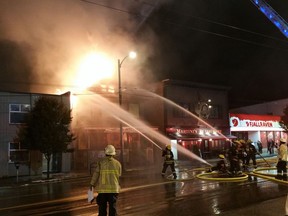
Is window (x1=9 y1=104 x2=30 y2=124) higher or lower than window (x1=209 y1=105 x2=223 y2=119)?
below

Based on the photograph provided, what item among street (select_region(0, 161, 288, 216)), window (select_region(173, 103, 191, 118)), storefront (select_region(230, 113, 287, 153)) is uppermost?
window (select_region(173, 103, 191, 118))

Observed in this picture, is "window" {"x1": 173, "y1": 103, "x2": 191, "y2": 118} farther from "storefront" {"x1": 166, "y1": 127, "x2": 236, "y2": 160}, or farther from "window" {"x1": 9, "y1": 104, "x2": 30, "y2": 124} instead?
"window" {"x1": 9, "y1": 104, "x2": 30, "y2": 124}

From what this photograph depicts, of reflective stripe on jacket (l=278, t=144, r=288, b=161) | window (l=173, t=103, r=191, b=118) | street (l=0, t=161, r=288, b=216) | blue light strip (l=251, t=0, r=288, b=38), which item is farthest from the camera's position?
window (l=173, t=103, r=191, b=118)

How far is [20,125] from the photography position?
797 inches

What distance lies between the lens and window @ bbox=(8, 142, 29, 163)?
65.3 feet

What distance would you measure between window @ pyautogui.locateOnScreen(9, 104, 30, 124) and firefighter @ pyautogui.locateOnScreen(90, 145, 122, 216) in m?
16.5

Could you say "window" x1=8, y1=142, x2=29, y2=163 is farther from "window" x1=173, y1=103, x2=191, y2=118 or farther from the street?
"window" x1=173, y1=103, x2=191, y2=118

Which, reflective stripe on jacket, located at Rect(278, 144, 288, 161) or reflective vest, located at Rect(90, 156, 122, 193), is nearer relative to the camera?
reflective vest, located at Rect(90, 156, 122, 193)

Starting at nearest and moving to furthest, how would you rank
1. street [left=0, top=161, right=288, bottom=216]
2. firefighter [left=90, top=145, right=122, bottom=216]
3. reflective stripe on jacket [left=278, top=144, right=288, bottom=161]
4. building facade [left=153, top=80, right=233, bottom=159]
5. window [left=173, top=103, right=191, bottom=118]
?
firefighter [left=90, top=145, right=122, bottom=216]
street [left=0, top=161, right=288, bottom=216]
reflective stripe on jacket [left=278, top=144, right=288, bottom=161]
building facade [left=153, top=80, right=233, bottom=159]
window [left=173, top=103, right=191, bottom=118]

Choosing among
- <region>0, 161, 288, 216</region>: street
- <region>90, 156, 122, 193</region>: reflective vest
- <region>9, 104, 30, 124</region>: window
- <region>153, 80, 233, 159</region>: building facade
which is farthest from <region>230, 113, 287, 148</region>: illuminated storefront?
<region>90, 156, 122, 193</region>: reflective vest

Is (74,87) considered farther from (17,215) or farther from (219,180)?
(17,215)

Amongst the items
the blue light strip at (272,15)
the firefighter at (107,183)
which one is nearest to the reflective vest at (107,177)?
the firefighter at (107,183)

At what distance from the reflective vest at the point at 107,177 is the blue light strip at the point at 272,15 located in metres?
22.3

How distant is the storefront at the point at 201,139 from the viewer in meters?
29.4
